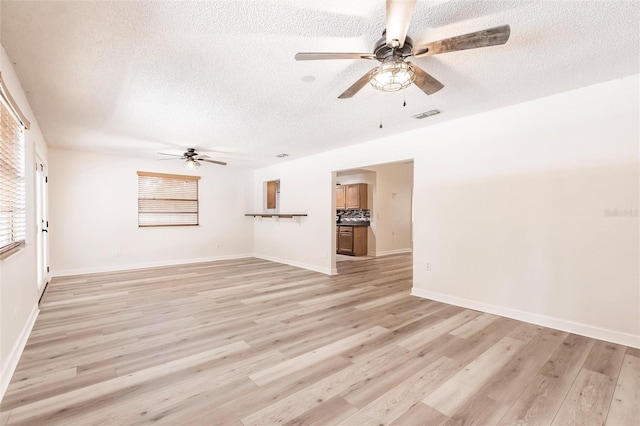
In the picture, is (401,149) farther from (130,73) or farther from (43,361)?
(43,361)

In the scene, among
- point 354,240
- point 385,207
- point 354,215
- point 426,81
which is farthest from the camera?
point 354,215

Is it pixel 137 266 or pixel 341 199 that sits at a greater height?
pixel 341 199

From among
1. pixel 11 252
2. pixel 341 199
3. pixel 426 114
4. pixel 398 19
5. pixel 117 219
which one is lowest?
pixel 11 252

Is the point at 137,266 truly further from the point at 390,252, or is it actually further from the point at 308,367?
the point at 390,252

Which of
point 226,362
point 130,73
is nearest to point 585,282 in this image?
point 226,362

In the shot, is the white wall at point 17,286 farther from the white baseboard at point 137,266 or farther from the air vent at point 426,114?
the air vent at point 426,114

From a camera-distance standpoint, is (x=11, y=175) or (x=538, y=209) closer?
(x=11, y=175)

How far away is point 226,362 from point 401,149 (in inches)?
142

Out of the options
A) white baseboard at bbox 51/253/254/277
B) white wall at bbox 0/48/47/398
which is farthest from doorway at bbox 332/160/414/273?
white wall at bbox 0/48/47/398

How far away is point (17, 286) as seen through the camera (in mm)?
2541

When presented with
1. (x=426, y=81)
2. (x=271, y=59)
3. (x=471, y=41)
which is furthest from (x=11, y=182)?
(x=471, y=41)

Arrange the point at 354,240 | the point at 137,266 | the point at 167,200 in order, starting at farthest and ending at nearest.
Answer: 1. the point at 354,240
2. the point at 167,200
3. the point at 137,266

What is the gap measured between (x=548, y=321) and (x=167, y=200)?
717 cm

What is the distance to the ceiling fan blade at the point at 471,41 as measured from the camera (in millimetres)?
1603
